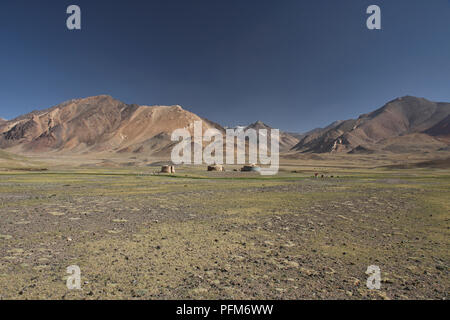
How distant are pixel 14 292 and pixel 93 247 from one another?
298cm

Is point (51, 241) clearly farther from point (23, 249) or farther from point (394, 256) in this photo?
point (394, 256)

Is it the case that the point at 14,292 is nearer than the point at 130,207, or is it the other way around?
the point at 14,292

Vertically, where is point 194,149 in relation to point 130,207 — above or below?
above

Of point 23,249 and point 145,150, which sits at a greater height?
point 145,150

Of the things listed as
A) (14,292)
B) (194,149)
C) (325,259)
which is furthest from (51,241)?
(194,149)

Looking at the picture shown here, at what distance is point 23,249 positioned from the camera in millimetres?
8078

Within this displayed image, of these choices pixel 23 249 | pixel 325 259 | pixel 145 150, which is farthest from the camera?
pixel 145 150
